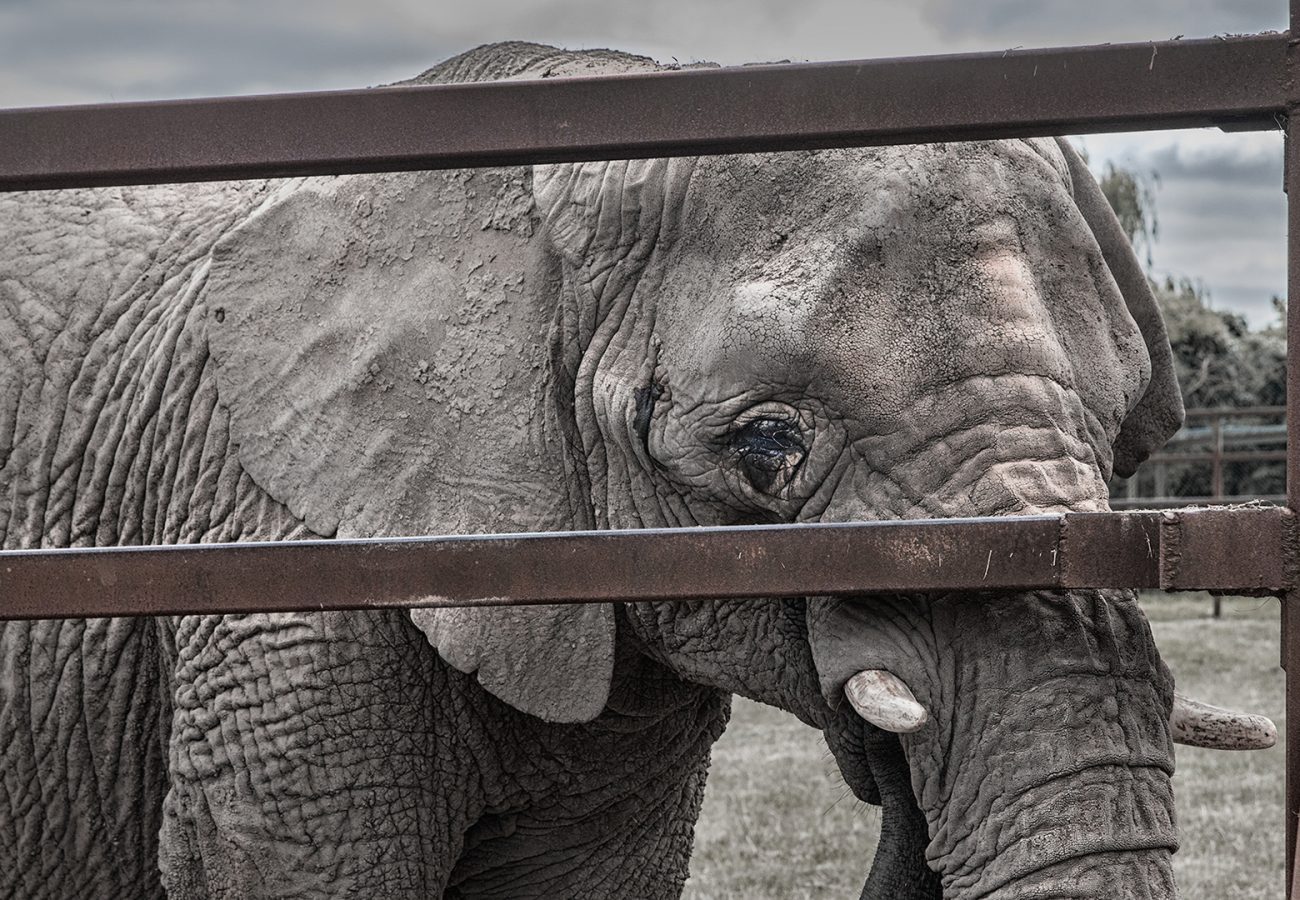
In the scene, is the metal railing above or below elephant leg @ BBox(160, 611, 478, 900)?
above

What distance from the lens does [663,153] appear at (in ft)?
6.73

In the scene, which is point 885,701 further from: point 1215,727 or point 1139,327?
point 1139,327

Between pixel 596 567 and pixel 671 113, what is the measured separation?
56cm

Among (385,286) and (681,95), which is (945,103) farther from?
(385,286)

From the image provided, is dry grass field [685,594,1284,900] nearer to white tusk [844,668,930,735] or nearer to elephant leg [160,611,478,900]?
elephant leg [160,611,478,900]

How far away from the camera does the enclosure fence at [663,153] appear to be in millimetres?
2004

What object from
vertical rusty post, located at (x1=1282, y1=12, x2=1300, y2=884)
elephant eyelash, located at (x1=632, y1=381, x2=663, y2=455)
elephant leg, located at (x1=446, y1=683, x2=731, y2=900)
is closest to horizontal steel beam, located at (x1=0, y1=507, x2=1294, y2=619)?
vertical rusty post, located at (x1=1282, y1=12, x2=1300, y2=884)

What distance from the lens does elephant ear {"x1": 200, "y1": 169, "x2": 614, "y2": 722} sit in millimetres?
2998

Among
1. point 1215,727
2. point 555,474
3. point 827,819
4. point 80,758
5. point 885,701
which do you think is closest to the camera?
point 885,701

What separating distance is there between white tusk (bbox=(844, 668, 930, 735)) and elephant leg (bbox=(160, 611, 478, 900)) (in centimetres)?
96

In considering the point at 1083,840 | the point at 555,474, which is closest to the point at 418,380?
the point at 555,474

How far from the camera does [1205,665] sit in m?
12.4

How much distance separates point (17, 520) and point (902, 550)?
2366mm

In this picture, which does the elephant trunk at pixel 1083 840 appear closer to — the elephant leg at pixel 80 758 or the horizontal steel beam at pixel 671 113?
the horizontal steel beam at pixel 671 113
